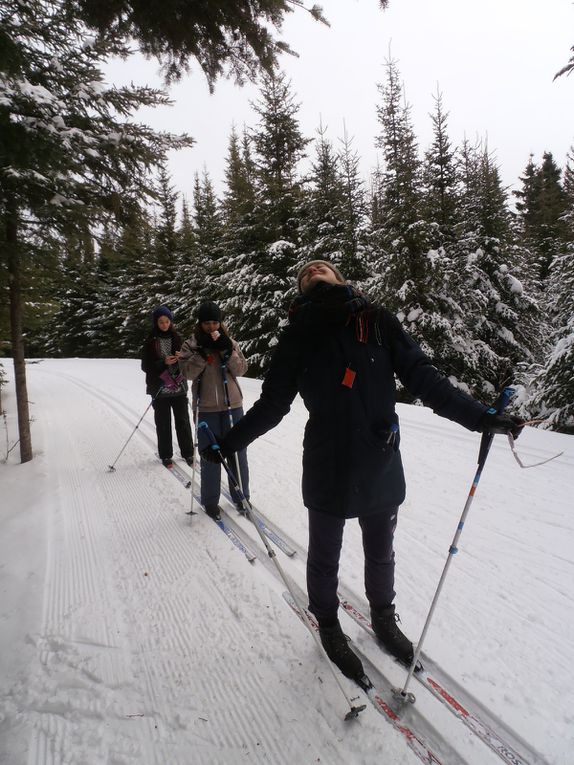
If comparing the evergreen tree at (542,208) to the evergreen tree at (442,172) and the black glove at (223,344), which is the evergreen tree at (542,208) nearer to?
the evergreen tree at (442,172)

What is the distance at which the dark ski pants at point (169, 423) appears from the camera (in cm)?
588

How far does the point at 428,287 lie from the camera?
1234 centimetres

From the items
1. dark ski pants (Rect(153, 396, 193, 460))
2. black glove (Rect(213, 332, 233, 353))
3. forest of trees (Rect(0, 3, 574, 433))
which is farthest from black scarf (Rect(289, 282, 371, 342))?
forest of trees (Rect(0, 3, 574, 433))

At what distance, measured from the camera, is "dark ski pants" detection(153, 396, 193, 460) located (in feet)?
19.3

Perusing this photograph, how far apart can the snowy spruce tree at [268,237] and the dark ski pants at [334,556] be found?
36.7 ft

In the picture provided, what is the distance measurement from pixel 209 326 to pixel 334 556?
8.97 ft

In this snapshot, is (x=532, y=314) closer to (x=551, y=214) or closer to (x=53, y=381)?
(x=551, y=214)

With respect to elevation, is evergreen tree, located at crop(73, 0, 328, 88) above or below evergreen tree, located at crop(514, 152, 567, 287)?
below

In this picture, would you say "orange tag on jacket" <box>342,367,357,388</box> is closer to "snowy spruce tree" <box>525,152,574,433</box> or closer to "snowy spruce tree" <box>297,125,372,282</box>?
"snowy spruce tree" <box>525,152,574,433</box>

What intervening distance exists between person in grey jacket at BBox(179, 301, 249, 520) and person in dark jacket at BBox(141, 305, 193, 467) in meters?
1.39

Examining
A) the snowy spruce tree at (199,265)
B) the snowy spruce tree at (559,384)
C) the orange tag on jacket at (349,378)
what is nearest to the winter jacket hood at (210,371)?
the orange tag on jacket at (349,378)

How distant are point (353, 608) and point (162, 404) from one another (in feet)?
13.5

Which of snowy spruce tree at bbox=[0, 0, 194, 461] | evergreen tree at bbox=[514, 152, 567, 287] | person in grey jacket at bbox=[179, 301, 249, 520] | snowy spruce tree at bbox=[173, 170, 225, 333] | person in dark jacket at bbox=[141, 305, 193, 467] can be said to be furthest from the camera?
evergreen tree at bbox=[514, 152, 567, 287]

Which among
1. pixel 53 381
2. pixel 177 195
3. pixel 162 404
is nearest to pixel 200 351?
pixel 162 404
